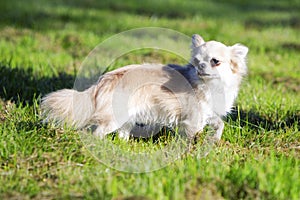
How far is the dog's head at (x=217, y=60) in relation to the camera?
4.21m

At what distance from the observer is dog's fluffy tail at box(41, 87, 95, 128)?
13.8 ft

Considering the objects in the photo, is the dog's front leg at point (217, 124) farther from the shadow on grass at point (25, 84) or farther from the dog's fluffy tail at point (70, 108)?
the shadow on grass at point (25, 84)

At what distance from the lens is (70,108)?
4.28m

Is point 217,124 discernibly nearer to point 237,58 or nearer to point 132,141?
point 237,58

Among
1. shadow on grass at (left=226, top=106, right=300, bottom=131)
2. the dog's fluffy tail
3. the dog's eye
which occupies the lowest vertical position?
shadow on grass at (left=226, top=106, right=300, bottom=131)

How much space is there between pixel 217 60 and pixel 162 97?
0.52 metres

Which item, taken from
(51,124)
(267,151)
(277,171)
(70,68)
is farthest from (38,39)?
(277,171)

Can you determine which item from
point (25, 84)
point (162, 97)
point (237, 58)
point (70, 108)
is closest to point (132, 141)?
point (162, 97)

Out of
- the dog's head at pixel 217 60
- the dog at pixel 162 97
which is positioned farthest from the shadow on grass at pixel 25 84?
the dog's head at pixel 217 60

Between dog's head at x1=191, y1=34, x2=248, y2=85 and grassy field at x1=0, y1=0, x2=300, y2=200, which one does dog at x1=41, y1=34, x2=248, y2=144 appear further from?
grassy field at x1=0, y1=0, x2=300, y2=200

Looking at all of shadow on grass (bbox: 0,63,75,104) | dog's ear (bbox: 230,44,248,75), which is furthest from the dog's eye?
shadow on grass (bbox: 0,63,75,104)

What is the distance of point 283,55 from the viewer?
325 inches

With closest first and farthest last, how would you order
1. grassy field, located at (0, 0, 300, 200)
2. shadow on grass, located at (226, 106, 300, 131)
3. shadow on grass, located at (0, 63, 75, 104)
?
grassy field, located at (0, 0, 300, 200) < shadow on grass, located at (226, 106, 300, 131) < shadow on grass, located at (0, 63, 75, 104)

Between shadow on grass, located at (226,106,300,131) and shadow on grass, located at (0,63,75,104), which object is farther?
shadow on grass, located at (0,63,75,104)
